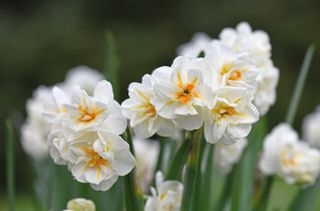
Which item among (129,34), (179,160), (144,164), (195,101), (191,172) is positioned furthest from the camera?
(129,34)

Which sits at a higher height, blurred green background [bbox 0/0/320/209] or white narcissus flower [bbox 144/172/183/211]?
blurred green background [bbox 0/0/320/209]

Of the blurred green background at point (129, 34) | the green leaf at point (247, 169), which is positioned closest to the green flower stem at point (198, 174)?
the green leaf at point (247, 169)

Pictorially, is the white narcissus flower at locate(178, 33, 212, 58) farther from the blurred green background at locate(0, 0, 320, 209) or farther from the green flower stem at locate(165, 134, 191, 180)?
the blurred green background at locate(0, 0, 320, 209)

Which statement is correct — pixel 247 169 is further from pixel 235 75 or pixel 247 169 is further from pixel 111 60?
pixel 235 75

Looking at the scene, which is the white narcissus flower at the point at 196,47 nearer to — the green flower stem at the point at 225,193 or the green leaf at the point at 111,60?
the green leaf at the point at 111,60

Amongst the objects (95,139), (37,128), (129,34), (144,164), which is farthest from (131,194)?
(129,34)

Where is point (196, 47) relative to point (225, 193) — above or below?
above

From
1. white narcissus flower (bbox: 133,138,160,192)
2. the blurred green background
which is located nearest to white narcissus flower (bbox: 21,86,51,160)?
white narcissus flower (bbox: 133,138,160,192)
